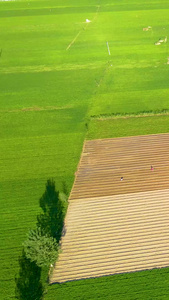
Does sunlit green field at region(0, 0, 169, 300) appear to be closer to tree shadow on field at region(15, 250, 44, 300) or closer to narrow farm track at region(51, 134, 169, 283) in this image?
tree shadow on field at region(15, 250, 44, 300)

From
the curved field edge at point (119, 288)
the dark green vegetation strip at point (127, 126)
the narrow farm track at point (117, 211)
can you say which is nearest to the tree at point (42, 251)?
the narrow farm track at point (117, 211)

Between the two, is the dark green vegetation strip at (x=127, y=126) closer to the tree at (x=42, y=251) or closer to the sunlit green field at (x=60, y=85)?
the sunlit green field at (x=60, y=85)

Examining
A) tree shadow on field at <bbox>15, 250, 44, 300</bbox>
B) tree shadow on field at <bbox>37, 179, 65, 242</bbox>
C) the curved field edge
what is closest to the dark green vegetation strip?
tree shadow on field at <bbox>37, 179, 65, 242</bbox>

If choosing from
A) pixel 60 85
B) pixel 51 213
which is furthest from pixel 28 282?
pixel 60 85

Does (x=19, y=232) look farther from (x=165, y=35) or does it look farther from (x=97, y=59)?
(x=165, y=35)

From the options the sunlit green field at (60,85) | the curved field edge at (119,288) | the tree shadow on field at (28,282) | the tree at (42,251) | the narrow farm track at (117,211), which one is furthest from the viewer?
the sunlit green field at (60,85)

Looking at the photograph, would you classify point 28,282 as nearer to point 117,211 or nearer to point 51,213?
point 51,213

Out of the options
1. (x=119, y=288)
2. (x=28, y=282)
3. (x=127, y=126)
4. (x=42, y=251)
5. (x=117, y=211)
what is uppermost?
(x=127, y=126)
